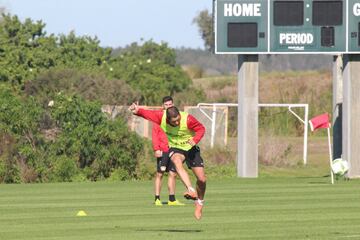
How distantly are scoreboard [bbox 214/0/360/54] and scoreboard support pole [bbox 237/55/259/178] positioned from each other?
1.45 m

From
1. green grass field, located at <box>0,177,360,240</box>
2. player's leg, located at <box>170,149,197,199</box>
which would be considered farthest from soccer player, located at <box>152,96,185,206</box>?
player's leg, located at <box>170,149,197,199</box>

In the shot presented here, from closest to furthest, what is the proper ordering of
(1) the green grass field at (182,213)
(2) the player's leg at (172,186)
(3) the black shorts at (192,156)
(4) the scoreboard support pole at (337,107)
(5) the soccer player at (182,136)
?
1. (1) the green grass field at (182,213)
2. (5) the soccer player at (182,136)
3. (3) the black shorts at (192,156)
4. (2) the player's leg at (172,186)
5. (4) the scoreboard support pole at (337,107)

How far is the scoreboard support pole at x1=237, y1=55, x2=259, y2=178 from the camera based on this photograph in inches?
1508

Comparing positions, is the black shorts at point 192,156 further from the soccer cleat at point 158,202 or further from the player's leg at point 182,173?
the soccer cleat at point 158,202

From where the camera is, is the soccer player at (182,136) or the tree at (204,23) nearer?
the soccer player at (182,136)

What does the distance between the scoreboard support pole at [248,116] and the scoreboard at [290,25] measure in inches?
57.0

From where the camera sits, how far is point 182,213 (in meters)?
23.2

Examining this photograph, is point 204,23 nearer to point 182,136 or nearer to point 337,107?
point 337,107

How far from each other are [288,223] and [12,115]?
1970 cm

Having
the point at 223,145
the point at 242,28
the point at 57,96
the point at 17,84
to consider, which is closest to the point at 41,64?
the point at 17,84

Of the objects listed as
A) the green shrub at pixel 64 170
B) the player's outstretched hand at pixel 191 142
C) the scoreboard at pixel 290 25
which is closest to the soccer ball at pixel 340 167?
the scoreboard at pixel 290 25

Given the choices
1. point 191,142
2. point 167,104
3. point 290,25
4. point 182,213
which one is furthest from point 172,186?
point 290,25

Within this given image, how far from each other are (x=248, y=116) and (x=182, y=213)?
1545 cm

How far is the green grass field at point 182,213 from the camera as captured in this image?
19.1 m
